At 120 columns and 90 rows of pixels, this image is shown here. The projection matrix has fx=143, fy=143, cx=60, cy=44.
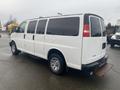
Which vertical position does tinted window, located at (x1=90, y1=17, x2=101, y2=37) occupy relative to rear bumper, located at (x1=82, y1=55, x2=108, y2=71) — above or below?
above

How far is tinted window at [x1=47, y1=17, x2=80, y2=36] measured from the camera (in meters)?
4.52

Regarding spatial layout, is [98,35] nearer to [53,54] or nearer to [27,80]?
[53,54]

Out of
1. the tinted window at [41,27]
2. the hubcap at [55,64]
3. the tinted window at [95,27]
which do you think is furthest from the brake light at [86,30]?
the tinted window at [41,27]

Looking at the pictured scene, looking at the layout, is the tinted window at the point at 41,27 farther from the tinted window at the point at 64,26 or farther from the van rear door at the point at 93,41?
the van rear door at the point at 93,41

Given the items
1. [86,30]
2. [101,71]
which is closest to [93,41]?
[86,30]

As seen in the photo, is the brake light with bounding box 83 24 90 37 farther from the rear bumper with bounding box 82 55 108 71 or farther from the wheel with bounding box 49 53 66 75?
the wheel with bounding box 49 53 66 75

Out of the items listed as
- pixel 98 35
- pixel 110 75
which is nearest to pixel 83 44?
pixel 98 35

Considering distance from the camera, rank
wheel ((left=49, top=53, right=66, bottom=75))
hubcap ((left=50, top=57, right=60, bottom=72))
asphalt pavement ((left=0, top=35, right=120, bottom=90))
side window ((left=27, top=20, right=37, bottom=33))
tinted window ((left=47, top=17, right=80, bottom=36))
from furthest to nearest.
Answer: side window ((left=27, top=20, right=37, bottom=33)), hubcap ((left=50, top=57, right=60, bottom=72)), wheel ((left=49, top=53, right=66, bottom=75)), tinted window ((left=47, top=17, right=80, bottom=36)), asphalt pavement ((left=0, top=35, right=120, bottom=90))

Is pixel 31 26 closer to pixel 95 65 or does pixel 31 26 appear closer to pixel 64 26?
pixel 64 26

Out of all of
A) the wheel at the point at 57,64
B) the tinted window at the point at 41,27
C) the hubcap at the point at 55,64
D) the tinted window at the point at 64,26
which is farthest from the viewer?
the tinted window at the point at 41,27

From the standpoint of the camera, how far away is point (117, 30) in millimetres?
13688

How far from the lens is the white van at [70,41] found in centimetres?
432

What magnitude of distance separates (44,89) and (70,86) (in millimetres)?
818

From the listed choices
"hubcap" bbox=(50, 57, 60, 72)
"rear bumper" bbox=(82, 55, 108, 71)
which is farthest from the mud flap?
"hubcap" bbox=(50, 57, 60, 72)
